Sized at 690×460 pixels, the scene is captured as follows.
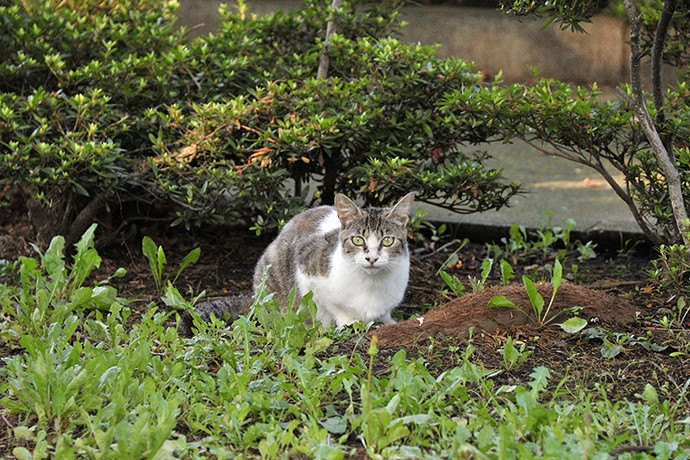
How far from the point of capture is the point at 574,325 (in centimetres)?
439

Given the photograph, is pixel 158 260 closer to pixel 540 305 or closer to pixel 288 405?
pixel 288 405

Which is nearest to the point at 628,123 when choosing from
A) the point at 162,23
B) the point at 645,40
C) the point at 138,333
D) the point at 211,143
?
the point at 645,40

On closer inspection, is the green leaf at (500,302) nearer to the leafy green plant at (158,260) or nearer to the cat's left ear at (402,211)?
the cat's left ear at (402,211)

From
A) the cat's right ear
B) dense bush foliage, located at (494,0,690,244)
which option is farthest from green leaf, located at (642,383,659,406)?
the cat's right ear

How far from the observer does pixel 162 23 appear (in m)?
6.66

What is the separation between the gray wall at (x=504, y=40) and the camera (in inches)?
388

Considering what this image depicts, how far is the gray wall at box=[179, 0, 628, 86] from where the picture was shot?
9.84 metres

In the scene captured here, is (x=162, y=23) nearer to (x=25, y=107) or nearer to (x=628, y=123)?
(x=25, y=107)

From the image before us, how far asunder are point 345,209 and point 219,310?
0.79 meters

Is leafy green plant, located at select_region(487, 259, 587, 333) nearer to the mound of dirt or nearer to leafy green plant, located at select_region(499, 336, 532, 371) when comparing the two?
the mound of dirt

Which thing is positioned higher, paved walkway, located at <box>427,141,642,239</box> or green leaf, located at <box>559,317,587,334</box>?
green leaf, located at <box>559,317,587,334</box>

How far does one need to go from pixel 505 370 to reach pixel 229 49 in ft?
9.32

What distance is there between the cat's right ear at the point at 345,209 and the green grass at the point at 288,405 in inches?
28.4

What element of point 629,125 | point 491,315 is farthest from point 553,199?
point 491,315
